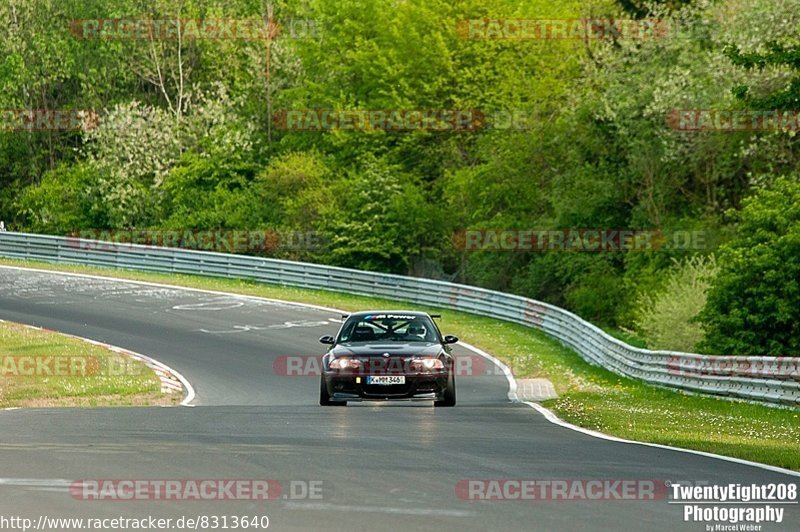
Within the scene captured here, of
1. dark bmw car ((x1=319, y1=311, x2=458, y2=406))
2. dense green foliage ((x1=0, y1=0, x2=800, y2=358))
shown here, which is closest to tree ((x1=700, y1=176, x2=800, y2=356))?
dense green foliage ((x1=0, y1=0, x2=800, y2=358))

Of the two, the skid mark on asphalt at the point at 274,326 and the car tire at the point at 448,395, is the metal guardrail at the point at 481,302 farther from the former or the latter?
the car tire at the point at 448,395

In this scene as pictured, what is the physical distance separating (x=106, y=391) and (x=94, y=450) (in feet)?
47.9

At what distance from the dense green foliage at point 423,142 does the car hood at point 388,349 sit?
12.5 metres

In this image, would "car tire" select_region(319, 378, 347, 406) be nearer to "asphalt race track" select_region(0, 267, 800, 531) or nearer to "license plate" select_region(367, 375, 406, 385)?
"asphalt race track" select_region(0, 267, 800, 531)

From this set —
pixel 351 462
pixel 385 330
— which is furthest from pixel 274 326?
pixel 351 462

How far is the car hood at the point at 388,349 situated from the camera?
1920cm

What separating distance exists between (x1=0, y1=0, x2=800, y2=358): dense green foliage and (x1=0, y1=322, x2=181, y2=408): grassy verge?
1271 centimetres

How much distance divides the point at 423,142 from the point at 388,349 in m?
43.5

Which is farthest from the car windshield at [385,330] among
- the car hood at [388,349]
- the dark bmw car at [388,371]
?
the car hood at [388,349]

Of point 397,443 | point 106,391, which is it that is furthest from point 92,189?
point 397,443

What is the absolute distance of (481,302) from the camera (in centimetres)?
4275

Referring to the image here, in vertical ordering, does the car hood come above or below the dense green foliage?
below

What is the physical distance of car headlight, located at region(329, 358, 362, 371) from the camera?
1917 centimetres

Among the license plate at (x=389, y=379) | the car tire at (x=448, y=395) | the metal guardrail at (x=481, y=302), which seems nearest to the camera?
the license plate at (x=389, y=379)
